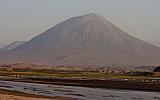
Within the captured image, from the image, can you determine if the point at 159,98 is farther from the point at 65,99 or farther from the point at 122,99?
the point at 65,99

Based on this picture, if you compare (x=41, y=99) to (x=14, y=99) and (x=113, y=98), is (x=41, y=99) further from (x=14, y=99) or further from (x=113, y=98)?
(x=113, y=98)

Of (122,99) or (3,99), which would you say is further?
(122,99)

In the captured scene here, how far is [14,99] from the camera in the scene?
4116cm

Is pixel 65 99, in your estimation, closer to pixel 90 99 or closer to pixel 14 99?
pixel 90 99

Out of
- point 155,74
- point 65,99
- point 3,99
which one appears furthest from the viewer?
point 155,74

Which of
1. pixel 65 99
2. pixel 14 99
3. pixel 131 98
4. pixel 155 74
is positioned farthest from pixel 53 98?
pixel 155 74

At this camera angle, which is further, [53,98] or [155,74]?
[155,74]

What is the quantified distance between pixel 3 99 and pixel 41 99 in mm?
3888

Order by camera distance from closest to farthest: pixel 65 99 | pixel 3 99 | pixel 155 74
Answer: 1. pixel 3 99
2. pixel 65 99
3. pixel 155 74

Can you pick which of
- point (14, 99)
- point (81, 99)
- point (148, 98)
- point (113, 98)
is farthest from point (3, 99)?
point (148, 98)

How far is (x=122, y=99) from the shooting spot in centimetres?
4391

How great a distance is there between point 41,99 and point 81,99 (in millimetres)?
4137

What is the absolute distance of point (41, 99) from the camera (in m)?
42.2

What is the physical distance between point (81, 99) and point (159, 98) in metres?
8.06
